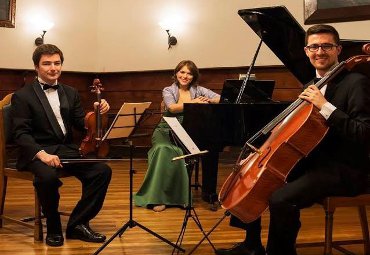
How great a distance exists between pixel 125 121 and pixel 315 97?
129 cm

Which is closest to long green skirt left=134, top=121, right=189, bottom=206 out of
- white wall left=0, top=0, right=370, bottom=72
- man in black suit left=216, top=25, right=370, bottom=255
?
man in black suit left=216, top=25, right=370, bottom=255

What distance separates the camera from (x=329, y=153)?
2.82 metres

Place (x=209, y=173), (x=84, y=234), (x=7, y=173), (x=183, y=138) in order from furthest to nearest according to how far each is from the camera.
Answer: (x=209, y=173), (x=7, y=173), (x=84, y=234), (x=183, y=138)

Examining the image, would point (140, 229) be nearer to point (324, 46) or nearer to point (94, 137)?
point (94, 137)

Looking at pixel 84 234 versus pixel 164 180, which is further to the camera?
pixel 164 180

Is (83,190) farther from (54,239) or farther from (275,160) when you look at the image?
(275,160)

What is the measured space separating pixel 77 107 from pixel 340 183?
2.18 meters

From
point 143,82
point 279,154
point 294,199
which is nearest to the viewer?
point 279,154

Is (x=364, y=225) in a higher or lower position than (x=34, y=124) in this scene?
lower

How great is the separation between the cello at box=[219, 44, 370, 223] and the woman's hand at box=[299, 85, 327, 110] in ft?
0.08

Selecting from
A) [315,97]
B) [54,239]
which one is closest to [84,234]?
[54,239]

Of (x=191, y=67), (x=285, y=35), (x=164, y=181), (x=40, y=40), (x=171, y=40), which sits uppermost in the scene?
(x=171, y=40)

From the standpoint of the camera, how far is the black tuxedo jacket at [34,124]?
3.71 m

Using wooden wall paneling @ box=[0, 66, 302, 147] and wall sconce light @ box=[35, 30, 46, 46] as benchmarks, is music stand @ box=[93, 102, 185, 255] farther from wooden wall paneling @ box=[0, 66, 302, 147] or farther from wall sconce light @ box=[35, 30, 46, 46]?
wall sconce light @ box=[35, 30, 46, 46]
